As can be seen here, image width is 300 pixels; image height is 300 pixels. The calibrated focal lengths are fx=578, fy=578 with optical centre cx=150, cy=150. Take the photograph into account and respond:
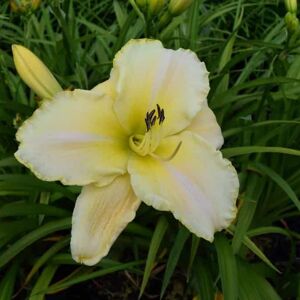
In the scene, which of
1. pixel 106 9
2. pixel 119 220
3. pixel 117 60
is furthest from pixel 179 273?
pixel 106 9

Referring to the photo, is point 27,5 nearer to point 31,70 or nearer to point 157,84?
point 31,70

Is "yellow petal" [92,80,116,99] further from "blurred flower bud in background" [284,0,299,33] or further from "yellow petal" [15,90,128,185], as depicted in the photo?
"blurred flower bud in background" [284,0,299,33]

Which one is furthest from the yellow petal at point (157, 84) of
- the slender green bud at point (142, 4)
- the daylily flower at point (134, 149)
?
the slender green bud at point (142, 4)

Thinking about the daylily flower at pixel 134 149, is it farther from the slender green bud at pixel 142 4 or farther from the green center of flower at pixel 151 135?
the slender green bud at pixel 142 4

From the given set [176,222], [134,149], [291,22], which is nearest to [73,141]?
[134,149]

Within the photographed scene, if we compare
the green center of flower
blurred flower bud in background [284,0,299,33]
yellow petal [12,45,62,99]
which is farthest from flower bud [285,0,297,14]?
yellow petal [12,45,62,99]

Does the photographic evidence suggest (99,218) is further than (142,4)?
No

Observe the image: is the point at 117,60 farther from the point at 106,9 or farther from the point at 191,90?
the point at 106,9
